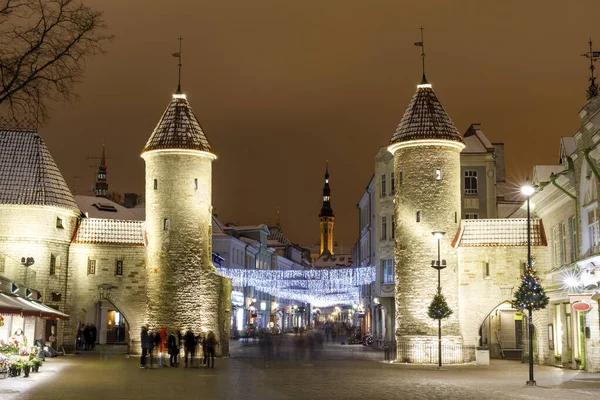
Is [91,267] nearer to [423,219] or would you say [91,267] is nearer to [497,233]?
[423,219]

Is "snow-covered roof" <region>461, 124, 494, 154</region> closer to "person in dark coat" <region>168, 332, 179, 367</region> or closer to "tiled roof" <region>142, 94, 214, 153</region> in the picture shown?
"tiled roof" <region>142, 94, 214, 153</region>

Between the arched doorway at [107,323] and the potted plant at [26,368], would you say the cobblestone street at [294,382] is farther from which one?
the arched doorway at [107,323]

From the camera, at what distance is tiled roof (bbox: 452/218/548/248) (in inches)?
1567

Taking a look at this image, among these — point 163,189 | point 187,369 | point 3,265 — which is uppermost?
point 163,189

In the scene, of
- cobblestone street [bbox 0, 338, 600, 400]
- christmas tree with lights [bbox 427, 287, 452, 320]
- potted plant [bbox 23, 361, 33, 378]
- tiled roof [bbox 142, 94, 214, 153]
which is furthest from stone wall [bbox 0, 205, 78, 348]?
christmas tree with lights [bbox 427, 287, 452, 320]

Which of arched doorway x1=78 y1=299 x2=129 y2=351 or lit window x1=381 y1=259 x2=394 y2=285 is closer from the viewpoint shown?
lit window x1=381 y1=259 x2=394 y2=285

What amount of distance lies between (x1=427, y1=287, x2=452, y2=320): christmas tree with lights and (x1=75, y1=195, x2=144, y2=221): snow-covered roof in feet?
108

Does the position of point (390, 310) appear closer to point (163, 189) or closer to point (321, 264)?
point (163, 189)

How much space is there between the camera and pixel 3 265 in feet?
133

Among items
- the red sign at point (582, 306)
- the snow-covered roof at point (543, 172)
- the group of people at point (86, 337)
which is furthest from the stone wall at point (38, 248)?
the red sign at point (582, 306)

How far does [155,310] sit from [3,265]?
7748mm

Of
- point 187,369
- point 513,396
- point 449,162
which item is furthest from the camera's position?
point 449,162

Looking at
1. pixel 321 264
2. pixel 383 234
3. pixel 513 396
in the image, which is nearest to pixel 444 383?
pixel 513 396

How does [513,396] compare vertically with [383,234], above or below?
below
